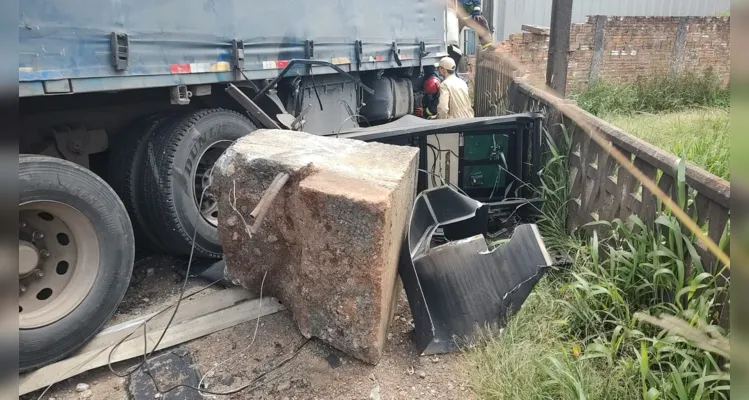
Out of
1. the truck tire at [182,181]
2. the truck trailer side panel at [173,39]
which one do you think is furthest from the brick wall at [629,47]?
the truck tire at [182,181]

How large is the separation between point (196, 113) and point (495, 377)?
2.73 meters

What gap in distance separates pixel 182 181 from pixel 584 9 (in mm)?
12078

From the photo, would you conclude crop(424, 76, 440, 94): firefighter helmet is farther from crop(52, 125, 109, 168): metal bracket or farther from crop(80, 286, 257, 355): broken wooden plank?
crop(80, 286, 257, 355): broken wooden plank

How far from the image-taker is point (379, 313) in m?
2.62

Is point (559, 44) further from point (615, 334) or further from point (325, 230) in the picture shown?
point (325, 230)

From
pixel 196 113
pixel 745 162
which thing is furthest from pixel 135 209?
pixel 745 162

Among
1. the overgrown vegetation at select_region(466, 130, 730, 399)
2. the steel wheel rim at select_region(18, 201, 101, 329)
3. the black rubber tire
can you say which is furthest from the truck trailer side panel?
the overgrown vegetation at select_region(466, 130, 730, 399)

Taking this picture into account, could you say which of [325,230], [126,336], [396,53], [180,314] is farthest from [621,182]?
[396,53]

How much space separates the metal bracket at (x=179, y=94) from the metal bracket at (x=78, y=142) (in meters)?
0.53

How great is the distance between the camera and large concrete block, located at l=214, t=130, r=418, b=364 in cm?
252

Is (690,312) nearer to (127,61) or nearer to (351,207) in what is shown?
(351,207)

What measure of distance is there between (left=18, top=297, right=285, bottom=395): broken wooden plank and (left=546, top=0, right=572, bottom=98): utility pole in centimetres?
338

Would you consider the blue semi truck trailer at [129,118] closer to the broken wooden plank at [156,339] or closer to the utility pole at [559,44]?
the broken wooden plank at [156,339]

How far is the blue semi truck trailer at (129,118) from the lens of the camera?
2.75 metres
